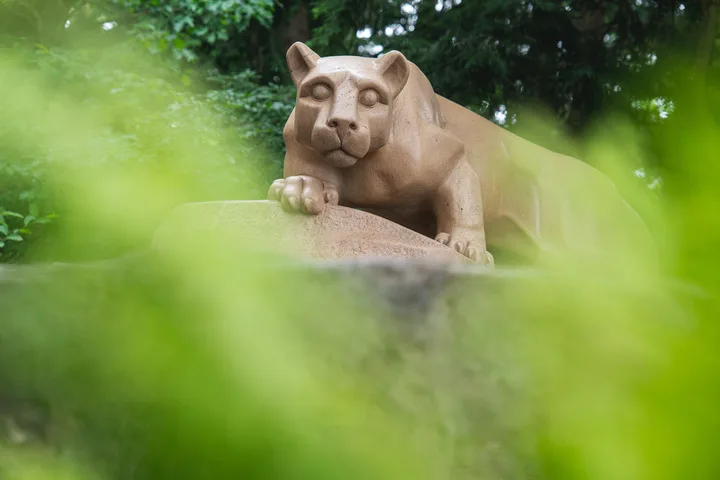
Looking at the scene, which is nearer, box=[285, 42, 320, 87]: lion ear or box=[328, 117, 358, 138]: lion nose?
box=[328, 117, 358, 138]: lion nose

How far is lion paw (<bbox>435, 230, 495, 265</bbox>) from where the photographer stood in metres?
3.32

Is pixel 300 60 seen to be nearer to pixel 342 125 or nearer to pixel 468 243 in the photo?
pixel 342 125

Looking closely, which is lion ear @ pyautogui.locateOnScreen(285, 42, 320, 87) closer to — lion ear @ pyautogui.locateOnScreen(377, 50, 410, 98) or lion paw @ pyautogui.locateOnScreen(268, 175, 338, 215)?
lion ear @ pyautogui.locateOnScreen(377, 50, 410, 98)

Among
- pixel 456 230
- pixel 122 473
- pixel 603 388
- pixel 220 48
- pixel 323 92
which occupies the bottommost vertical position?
pixel 220 48

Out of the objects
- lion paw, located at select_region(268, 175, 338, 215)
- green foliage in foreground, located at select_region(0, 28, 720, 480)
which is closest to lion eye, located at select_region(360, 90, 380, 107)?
lion paw, located at select_region(268, 175, 338, 215)

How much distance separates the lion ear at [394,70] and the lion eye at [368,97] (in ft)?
0.37

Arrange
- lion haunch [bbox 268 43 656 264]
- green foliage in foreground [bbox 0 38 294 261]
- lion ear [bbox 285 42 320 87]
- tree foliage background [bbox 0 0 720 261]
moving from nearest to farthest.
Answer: green foliage in foreground [bbox 0 38 294 261] → lion haunch [bbox 268 43 656 264] → lion ear [bbox 285 42 320 87] → tree foliage background [bbox 0 0 720 261]

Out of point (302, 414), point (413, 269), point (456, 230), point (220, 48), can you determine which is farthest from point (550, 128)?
point (220, 48)

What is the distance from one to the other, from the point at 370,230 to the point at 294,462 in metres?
2.85

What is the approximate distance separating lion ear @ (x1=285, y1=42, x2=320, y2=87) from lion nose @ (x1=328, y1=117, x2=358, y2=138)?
1.03 ft

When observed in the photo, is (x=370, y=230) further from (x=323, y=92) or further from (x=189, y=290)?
(x=189, y=290)

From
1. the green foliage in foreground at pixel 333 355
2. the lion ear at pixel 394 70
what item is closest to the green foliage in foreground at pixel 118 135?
the green foliage in foreground at pixel 333 355

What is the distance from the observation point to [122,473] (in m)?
0.47

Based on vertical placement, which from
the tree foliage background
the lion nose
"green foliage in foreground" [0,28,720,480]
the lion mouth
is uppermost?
"green foliage in foreground" [0,28,720,480]
